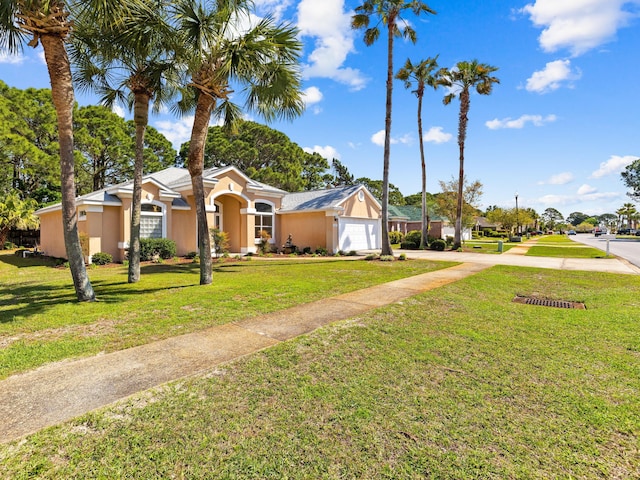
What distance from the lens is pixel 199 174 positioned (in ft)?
32.9

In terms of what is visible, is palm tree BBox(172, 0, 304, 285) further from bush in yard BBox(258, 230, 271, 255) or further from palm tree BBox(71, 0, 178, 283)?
bush in yard BBox(258, 230, 271, 255)

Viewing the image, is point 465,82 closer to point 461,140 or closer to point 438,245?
point 461,140

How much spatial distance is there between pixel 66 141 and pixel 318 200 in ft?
55.1

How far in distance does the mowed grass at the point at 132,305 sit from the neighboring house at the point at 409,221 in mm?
29096

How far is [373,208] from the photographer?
25.4 meters

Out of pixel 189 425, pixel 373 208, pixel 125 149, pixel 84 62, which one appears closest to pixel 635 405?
pixel 189 425

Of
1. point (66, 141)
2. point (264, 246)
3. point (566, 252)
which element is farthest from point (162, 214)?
point (566, 252)

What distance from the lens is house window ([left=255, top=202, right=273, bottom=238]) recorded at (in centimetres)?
2173

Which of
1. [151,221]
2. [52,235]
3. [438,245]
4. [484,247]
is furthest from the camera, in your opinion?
[484,247]

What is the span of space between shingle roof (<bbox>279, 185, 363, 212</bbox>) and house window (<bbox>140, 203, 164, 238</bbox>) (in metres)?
Answer: 7.98

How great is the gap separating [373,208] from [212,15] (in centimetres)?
1854

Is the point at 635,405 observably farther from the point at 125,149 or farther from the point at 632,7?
the point at 125,149

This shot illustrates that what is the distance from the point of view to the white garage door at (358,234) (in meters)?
22.5

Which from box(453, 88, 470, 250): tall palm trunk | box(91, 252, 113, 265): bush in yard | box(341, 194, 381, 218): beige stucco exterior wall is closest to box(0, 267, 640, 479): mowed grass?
box(91, 252, 113, 265): bush in yard
